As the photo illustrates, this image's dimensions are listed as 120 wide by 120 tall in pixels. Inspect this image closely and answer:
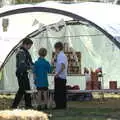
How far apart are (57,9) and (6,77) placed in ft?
21.0

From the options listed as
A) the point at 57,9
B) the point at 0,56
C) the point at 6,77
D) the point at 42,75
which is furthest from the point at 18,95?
the point at 6,77

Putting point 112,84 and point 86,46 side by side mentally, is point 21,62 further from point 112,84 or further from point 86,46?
point 86,46

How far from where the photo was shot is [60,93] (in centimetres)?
1700

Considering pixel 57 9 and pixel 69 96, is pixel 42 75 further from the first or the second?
pixel 69 96

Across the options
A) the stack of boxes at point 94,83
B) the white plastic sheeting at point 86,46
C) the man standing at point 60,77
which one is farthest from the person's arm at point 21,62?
the white plastic sheeting at point 86,46

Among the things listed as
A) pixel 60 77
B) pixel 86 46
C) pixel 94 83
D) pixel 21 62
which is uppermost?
pixel 86 46

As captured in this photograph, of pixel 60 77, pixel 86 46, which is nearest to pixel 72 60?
pixel 86 46

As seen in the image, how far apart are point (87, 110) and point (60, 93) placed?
1050mm

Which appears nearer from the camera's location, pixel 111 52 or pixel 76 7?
pixel 76 7

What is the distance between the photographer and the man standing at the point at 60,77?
16.8 m

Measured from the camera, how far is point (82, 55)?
22797 millimetres

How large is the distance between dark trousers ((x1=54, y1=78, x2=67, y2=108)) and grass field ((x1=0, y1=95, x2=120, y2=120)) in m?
0.24

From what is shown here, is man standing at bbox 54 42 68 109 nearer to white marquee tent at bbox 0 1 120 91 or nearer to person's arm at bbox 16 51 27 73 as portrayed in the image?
person's arm at bbox 16 51 27 73

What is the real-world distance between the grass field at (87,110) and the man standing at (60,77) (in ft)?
0.97
